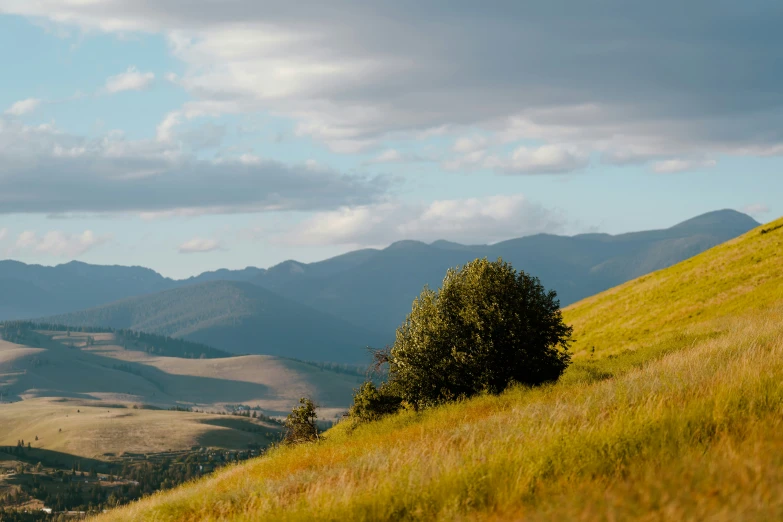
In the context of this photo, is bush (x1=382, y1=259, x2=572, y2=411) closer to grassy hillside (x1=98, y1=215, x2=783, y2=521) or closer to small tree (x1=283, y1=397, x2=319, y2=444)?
small tree (x1=283, y1=397, x2=319, y2=444)

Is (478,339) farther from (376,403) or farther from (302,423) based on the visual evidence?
(302,423)

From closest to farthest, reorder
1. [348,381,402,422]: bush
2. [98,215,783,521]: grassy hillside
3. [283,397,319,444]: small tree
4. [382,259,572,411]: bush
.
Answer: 1. [98,215,783,521]: grassy hillside
2. [382,259,572,411]: bush
3. [348,381,402,422]: bush
4. [283,397,319,444]: small tree

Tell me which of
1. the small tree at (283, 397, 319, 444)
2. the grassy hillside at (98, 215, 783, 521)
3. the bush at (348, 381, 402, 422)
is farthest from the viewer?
the small tree at (283, 397, 319, 444)

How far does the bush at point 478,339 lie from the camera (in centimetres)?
3819

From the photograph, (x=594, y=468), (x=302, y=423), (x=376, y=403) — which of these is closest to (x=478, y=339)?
(x=376, y=403)

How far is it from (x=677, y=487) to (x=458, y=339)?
30.6 m

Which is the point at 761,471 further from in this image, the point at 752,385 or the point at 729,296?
the point at 729,296

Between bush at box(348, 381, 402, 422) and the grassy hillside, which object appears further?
bush at box(348, 381, 402, 422)

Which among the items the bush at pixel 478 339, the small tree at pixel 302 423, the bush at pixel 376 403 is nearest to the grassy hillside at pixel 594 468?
the bush at pixel 478 339

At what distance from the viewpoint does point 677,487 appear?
8531 mm

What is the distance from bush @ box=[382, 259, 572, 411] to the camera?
3819cm

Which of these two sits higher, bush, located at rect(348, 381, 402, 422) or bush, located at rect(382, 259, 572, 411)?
bush, located at rect(382, 259, 572, 411)

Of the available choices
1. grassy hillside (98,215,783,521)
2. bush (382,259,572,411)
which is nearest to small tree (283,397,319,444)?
bush (382,259,572,411)

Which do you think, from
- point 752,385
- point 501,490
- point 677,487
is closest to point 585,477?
point 501,490
